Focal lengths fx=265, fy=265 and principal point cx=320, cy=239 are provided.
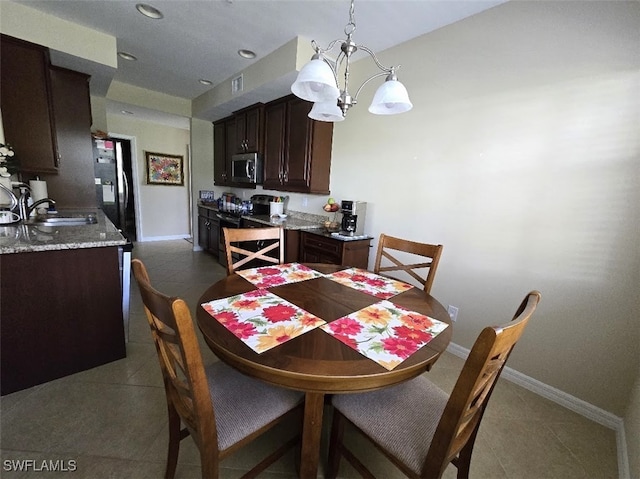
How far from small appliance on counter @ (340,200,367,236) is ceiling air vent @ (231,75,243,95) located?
2.02 m

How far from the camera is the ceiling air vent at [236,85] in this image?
329 cm

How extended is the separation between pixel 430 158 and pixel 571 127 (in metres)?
0.90

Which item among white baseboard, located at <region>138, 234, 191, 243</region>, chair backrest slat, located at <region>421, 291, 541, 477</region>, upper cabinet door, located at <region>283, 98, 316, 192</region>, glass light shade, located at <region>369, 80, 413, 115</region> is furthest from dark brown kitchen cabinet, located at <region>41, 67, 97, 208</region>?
chair backrest slat, located at <region>421, 291, 541, 477</region>

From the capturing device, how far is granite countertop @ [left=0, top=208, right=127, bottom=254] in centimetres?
149

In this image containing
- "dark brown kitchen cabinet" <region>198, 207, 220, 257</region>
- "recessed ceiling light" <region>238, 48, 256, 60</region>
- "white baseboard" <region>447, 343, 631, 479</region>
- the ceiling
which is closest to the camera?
"white baseboard" <region>447, 343, 631, 479</region>

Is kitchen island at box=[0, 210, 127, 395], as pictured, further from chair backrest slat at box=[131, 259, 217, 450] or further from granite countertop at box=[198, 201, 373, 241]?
granite countertop at box=[198, 201, 373, 241]

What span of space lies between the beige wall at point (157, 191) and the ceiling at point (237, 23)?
94.3 inches

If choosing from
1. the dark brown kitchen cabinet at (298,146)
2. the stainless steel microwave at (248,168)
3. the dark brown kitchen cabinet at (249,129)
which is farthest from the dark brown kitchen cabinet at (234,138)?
the dark brown kitchen cabinet at (298,146)

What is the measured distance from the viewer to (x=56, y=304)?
1.65 metres

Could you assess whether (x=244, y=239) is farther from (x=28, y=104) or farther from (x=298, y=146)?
(x=28, y=104)

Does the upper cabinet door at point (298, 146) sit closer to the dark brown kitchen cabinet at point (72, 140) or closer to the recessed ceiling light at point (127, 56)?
the recessed ceiling light at point (127, 56)

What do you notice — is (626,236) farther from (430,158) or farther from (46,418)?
(46,418)

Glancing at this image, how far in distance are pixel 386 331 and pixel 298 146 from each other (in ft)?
8.73

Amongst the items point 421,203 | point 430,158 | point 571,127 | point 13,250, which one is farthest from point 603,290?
point 13,250
